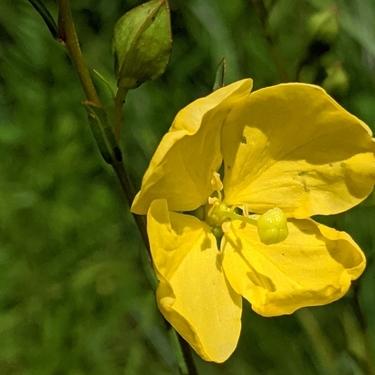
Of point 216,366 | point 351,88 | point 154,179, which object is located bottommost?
point 216,366

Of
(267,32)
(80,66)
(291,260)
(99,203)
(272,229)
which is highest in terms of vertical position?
(80,66)

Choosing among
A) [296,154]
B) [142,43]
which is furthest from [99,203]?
[142,43]

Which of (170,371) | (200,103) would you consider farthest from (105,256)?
(200,103)

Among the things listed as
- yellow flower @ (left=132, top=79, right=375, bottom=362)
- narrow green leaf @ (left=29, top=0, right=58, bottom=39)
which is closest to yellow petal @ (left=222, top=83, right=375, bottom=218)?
yellow flower @ (left=132, top=79, right=375, bottom=362)

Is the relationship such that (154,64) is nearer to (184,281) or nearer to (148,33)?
(148,33)

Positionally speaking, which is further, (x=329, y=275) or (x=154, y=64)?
(x=329, y=275)

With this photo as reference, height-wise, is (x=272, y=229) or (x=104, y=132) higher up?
(x=104, y=132)

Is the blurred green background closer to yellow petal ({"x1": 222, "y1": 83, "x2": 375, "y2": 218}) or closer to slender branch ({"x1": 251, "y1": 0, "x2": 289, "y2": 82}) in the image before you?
slender branch ({"x1": 251, "y1": 0, "x2": 289, "y2": 82})

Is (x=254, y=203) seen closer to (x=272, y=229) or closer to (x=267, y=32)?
(x=272, y=229)
